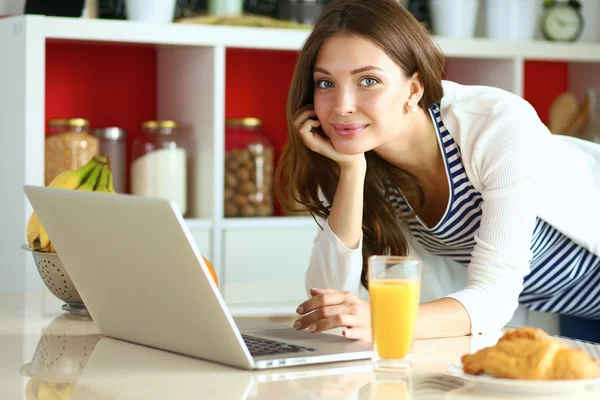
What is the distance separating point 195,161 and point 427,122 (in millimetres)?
1194

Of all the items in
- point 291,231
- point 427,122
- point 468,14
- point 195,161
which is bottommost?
point 291,231

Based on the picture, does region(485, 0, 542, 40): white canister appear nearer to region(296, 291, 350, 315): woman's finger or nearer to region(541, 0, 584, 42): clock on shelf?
region(541, 0, 584, 42): clock on shelf

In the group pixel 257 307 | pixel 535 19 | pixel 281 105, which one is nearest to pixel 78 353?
pixel 257 307

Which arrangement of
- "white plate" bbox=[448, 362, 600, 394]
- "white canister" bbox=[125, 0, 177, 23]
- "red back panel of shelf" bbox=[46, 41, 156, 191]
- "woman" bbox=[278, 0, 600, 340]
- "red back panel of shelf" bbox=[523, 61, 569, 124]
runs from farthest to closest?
1. "red back panel of shelf" bbox=[523, 61, 569, 124]
2. "red back panel of shelf" bbox=[46, 41, 156, 191]
3. "white canister" bbox=[125, 0, 177, 23]
4. "woman" bbox=[278, 0, 600, 340]
5. "white plate" bbox=[448, 362, 600, 394]

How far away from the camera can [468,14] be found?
302 centimetres

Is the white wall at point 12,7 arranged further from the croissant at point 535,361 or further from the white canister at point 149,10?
the croissant at point 535,361

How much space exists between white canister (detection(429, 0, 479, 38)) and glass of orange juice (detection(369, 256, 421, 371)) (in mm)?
2027

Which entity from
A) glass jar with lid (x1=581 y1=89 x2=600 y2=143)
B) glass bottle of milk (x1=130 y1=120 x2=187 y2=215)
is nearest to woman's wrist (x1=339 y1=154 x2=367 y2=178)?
glass bottle of milk (x1=130 y1=120 x2=187 y2=215)

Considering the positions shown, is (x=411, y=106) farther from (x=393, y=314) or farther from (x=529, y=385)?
(x=529, y=385)

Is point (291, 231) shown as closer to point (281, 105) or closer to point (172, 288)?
point (281, 105)

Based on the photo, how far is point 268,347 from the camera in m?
1.13

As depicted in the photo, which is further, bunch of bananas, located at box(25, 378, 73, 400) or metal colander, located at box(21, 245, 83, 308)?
metal colander, located at box(21, 245, 83, 308)

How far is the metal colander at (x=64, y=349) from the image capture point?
1.05 metres

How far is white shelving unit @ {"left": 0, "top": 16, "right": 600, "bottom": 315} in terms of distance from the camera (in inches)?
98.7
